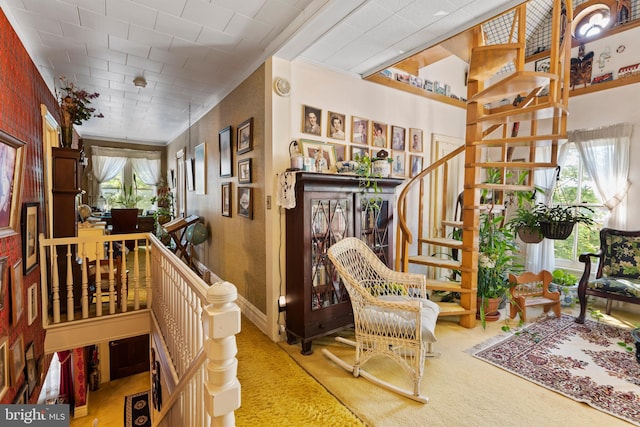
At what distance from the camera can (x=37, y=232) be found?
2617 millimetres

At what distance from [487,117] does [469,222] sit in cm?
103

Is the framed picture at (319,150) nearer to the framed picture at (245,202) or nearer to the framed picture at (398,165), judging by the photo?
the framed picture at (245,202)

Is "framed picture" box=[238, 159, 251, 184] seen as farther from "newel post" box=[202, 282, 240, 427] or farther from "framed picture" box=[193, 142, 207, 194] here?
"newel post" box=[202, 282, 240, 427]

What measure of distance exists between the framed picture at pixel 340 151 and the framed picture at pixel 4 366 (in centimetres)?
282

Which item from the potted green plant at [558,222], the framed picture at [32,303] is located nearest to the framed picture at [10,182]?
the framed picture at [32,303]

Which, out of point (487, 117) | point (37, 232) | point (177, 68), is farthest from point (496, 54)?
point (37, 232)

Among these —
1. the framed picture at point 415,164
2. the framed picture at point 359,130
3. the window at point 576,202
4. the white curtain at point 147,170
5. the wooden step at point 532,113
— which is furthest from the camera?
the white curtain at point 147,170

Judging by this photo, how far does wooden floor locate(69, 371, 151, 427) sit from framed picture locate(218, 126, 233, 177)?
2.83 m

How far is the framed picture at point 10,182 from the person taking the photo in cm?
183

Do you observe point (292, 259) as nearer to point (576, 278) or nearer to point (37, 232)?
point (37, 232)

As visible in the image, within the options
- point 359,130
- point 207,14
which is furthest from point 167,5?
point 359,130

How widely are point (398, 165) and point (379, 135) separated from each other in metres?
0.50

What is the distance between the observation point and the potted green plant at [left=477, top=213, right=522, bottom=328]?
3.35 meters

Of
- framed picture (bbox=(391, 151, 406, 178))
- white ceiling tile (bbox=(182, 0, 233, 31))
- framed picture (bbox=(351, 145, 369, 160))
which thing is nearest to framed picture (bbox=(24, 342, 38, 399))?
white ceiling tile (bbox=(182, 0, 233, 31))
